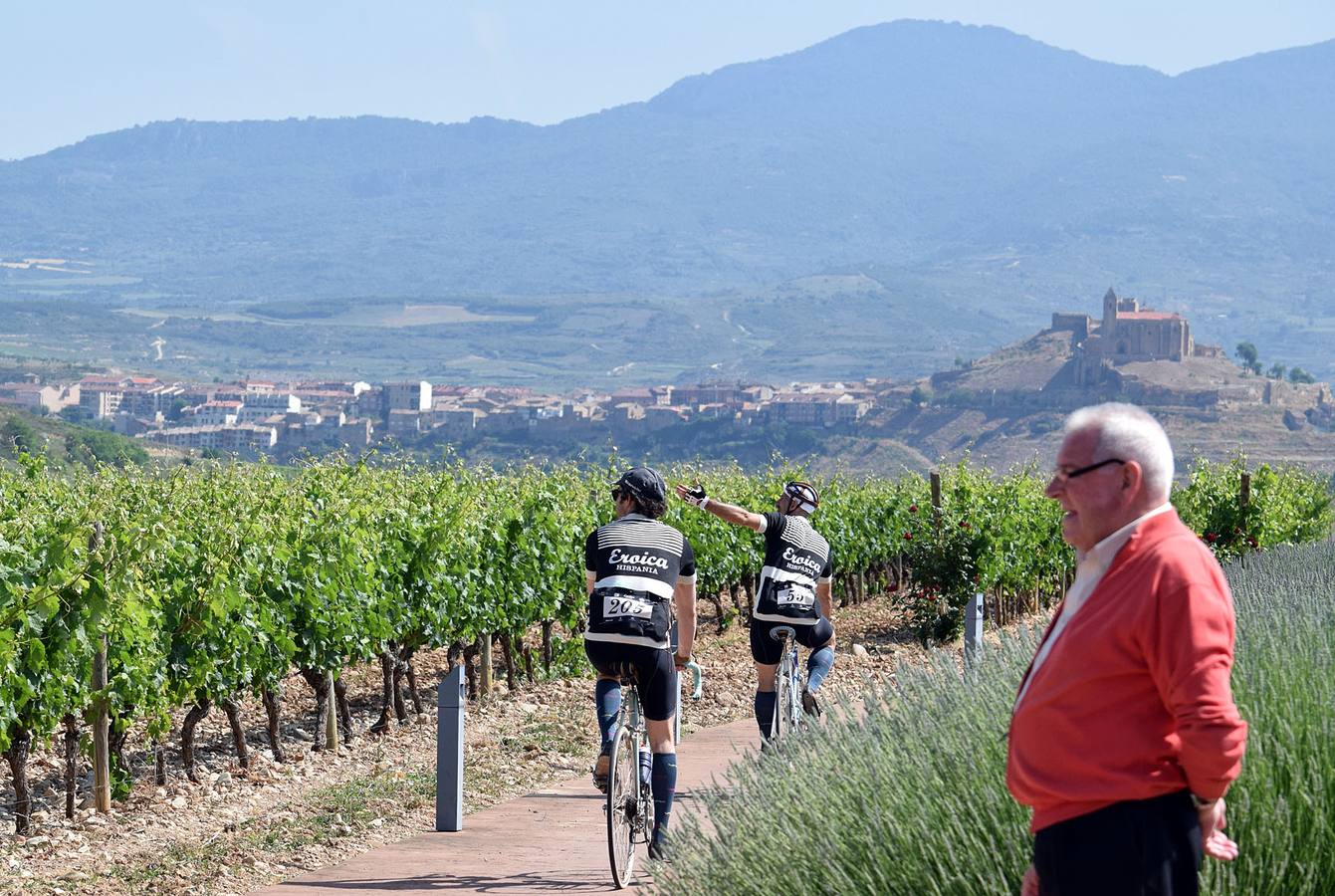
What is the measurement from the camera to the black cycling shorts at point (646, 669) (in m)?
5.83

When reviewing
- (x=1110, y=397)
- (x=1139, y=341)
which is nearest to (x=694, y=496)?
(x=1110, y=397)

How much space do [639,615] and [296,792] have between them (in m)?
3.41

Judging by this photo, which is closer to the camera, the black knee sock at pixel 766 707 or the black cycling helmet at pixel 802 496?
the black knee sock at pixel 766 707

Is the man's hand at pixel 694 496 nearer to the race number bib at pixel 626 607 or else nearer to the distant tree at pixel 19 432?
the race number bib at pixel 626 607

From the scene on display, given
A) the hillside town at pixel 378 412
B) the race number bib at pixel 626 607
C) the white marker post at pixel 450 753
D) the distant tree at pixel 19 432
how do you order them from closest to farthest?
the race number bib at pixel 626 607 < the white marker post at pixel 450 753 < the distant tree at pixel 19 432 < the hillside town at pixel 378 412

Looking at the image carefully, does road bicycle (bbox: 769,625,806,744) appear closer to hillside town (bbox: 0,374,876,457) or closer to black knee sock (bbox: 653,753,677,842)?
black knee sock (bbox: 653,753,677,842)

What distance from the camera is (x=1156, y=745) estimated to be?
275 cm

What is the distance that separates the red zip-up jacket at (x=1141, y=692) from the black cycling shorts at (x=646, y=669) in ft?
9.92

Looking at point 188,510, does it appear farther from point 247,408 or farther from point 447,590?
point 247,408

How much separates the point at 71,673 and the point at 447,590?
12.4ft

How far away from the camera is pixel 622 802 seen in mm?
5781

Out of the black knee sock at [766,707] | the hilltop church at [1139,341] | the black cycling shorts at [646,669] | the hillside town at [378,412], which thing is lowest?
the hillside town at [378,412]


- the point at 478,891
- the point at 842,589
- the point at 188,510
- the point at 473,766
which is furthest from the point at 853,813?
the point at 842,589

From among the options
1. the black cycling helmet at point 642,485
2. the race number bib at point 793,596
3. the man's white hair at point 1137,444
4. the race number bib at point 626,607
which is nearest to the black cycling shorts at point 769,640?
the race number bib at point 793,596
